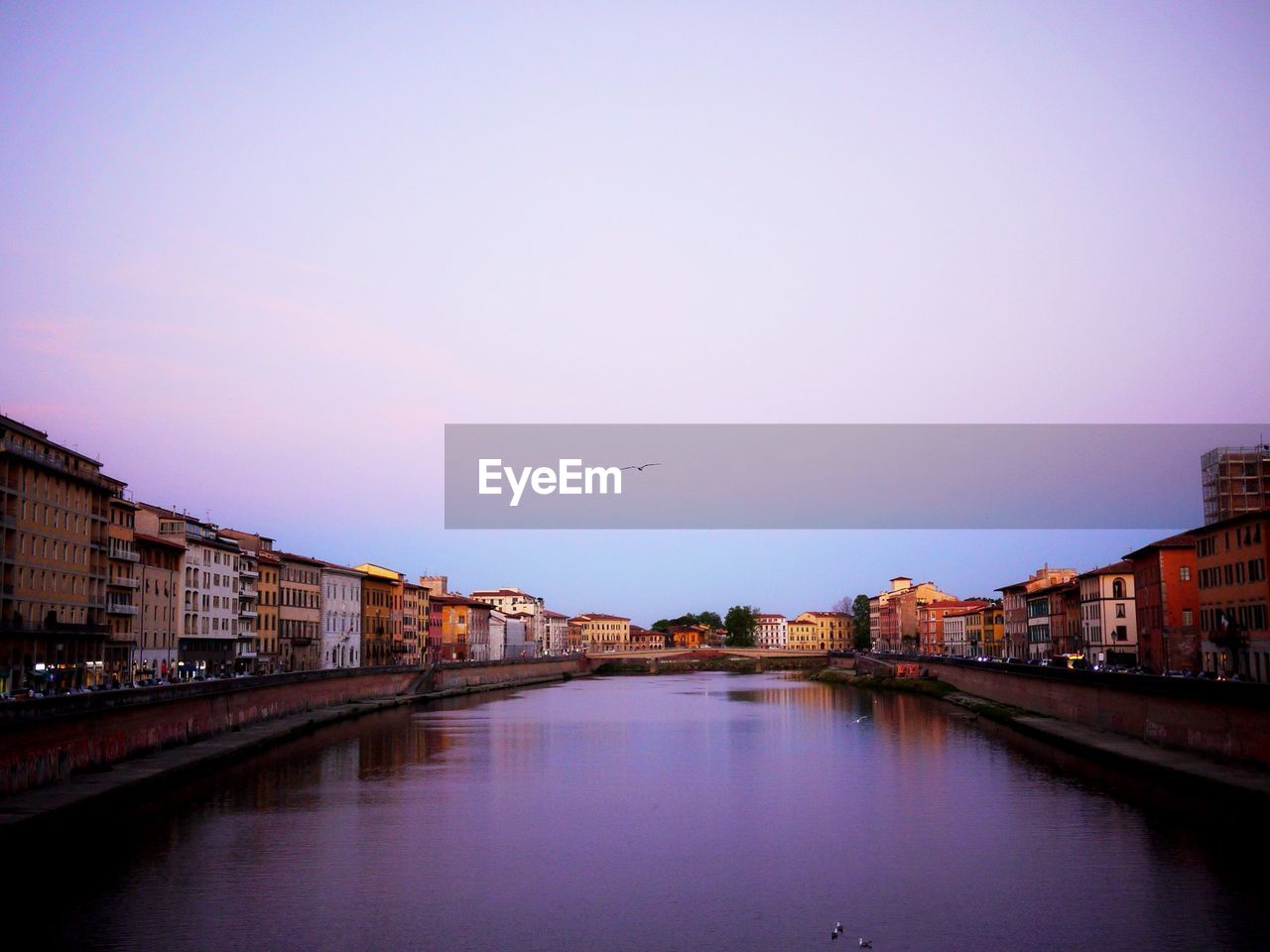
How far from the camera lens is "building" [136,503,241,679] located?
8088cm

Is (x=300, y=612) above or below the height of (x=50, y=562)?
below

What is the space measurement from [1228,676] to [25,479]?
2212 inches

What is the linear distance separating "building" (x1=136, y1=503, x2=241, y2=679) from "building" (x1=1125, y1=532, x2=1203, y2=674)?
57964mm

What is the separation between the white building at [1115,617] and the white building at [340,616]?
206 ft

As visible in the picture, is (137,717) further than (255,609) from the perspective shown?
No

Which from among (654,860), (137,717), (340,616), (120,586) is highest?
(120,586)

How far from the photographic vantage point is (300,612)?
104 m

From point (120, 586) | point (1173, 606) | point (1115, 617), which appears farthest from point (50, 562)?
point (1115, 617)

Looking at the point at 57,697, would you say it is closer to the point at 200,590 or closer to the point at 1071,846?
the point at 1071,846

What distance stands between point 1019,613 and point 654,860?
10897 cm

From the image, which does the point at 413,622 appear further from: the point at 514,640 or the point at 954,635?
the point at 954,635

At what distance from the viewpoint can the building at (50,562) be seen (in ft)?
188

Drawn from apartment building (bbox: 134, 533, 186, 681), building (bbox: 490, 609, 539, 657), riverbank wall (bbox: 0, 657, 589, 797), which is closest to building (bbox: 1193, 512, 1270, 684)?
riverbank wall (bbox: 0, 657, 589, 797)

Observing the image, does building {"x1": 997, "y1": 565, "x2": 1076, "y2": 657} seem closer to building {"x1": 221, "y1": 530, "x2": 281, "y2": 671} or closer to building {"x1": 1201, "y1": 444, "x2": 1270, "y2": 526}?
building {"x1": 1201, "y1": 444, "x2": 1270, "y2": 526}
